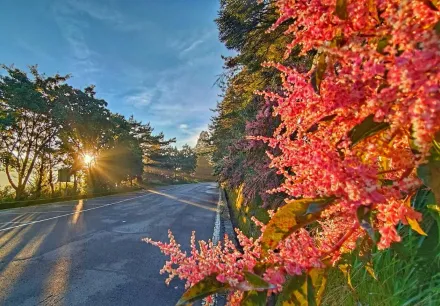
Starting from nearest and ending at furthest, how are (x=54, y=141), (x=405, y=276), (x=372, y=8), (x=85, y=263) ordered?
(x=372, y=8), (x=405, y=276), (x=85, y=263), (x=54, y=141)

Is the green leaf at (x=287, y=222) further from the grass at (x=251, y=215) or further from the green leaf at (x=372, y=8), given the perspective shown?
the grass at (x=251, y=215)

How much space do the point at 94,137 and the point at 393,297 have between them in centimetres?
3222

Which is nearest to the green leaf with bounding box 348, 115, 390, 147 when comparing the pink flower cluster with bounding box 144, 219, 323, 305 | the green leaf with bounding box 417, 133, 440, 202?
the green leaf with bounding box 417, 133, 440, 202

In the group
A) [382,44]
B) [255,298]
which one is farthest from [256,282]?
[382,44]

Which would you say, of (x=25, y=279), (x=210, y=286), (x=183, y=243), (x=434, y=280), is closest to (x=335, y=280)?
(x=434, y=280)

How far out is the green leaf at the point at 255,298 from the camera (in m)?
0.89

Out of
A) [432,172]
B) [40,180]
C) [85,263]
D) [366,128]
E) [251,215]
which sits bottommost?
[85,263]

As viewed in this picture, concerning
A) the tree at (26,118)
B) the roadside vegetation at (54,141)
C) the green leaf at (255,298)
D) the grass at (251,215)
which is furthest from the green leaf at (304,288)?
the tree at (26,118)

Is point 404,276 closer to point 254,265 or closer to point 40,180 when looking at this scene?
point 254,265

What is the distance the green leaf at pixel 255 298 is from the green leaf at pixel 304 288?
0.39ft

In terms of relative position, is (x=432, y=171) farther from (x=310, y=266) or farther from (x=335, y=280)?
(x=335, y=280)

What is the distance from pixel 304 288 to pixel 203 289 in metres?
0.34

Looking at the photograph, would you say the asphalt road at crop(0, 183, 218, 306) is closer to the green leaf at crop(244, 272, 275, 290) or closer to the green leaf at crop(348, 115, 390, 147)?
the green leaf at crop(244, 272, 275, 290)

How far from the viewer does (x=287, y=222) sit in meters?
0.94
